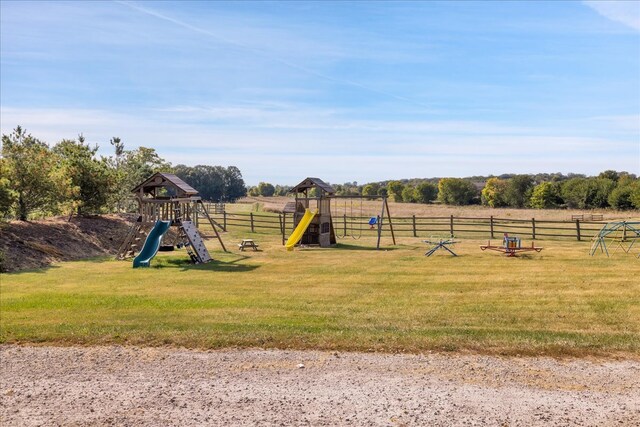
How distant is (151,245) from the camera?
2161 cm

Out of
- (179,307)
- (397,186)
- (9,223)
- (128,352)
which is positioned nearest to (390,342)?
(128,352)

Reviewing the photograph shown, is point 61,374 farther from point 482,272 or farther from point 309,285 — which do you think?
point 482,272

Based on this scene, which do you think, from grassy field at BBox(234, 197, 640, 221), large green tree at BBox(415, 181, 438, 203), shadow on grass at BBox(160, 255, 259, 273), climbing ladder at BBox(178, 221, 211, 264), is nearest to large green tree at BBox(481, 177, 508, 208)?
large green tree at BBox(415, 181, 438, 203)

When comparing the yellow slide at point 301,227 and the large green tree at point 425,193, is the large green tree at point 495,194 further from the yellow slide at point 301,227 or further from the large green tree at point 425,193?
the yellow slide at point 301,227

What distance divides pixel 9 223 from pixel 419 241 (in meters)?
21.0

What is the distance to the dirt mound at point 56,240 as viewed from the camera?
68.9 ft

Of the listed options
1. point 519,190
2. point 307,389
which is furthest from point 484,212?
point 307,389

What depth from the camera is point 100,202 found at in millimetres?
29359

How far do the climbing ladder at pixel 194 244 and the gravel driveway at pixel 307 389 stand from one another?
12.0m

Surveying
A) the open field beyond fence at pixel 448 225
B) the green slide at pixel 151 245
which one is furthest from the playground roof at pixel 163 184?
the open field beyond fence at pixel 448 225

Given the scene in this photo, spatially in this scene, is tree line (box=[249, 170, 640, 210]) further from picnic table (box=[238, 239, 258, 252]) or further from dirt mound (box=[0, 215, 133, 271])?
dirt mound (box=[0, 215, 133, 271])

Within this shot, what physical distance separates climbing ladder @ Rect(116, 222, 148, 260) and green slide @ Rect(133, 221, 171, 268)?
1410mm

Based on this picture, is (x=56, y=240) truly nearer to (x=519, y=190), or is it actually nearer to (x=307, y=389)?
(x=307, y=389)

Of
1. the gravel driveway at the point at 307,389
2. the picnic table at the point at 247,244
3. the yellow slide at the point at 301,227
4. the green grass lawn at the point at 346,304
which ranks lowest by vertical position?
the gravel driveway at the point at 307,389
